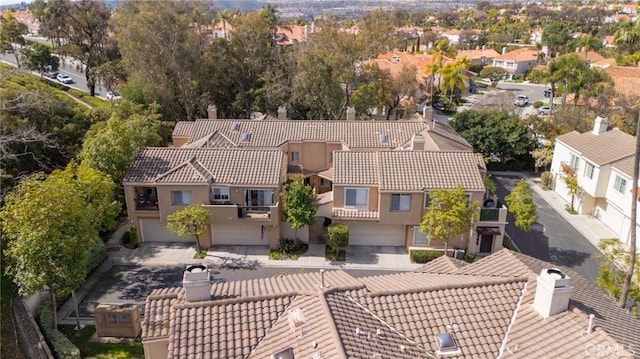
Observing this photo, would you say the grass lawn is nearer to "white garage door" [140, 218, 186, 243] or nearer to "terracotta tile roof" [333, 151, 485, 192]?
"white garage door" [140, 218, 186, 243]

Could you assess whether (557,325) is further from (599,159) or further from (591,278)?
(599,159)

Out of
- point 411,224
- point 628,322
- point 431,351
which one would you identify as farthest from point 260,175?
point 628,322

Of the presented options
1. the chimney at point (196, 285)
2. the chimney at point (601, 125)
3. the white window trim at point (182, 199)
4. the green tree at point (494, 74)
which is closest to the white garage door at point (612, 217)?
the chimney at point (601, 125)

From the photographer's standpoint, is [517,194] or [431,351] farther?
[517,194]

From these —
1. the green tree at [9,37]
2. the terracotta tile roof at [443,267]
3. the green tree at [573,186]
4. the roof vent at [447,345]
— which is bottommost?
the green tree at [573,186]

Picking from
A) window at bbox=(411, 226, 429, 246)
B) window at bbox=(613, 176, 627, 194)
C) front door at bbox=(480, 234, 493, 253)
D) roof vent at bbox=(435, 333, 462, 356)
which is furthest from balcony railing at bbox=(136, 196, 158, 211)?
window at bbox=(613, 176, 627, 194)

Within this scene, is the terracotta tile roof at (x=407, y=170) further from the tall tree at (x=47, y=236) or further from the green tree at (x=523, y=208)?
the tall tree at (x=47, y=236)

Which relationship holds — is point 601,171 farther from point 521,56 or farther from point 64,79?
point 521,56

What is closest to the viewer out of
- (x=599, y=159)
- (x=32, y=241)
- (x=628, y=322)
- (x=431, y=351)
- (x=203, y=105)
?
(x=431, y=351)
